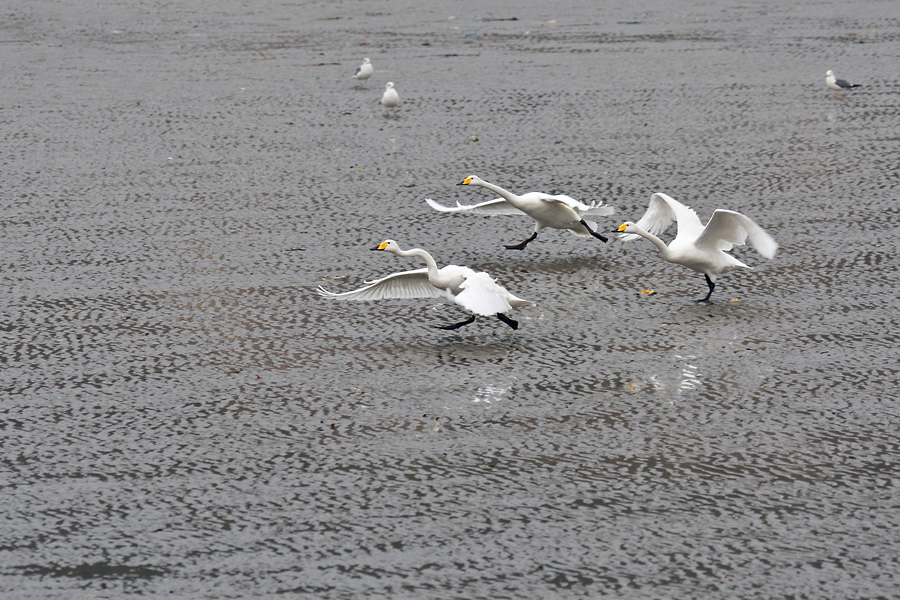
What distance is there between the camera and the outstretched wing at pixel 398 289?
268 inches

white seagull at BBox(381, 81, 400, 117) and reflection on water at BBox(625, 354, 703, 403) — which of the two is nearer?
reflection on water at BBox(625, 354, 703, 403)

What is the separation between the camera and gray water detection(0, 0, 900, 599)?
14.1 ft

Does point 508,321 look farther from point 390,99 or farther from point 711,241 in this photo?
point 390,99

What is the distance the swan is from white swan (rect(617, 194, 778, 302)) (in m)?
1.02

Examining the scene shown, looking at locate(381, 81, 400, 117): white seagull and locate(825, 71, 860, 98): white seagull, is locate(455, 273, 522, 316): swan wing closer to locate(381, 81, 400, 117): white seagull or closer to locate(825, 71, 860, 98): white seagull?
locate(381, 81, 400, 117): white seagull

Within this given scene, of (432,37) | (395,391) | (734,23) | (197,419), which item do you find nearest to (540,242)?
(395,391)

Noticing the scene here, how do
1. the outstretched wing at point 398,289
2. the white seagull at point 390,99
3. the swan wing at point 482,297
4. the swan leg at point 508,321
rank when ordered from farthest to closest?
the white seagull at point 390,99 → the outstretched wing at point 398,289 → the swan leg at point 508,321 → the swan wing at point 482,297

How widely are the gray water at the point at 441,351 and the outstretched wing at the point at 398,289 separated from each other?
174mm

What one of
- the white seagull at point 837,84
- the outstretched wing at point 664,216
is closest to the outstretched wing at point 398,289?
the outstretched wing at point 664,216

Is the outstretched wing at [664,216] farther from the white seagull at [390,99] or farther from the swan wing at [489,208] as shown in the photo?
the white seagull at [390,99]

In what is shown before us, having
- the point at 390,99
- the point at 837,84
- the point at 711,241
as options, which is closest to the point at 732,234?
the point at 711,241

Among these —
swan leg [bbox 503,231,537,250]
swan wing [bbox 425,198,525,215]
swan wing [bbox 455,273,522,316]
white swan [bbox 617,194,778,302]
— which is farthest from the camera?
swan wing [bbox 425,198,525,215]

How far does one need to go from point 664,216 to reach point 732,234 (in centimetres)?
96

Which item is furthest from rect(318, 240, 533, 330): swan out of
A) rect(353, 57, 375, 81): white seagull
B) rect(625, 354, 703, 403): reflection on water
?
rect(353, 57, 375, 81): white seagull
